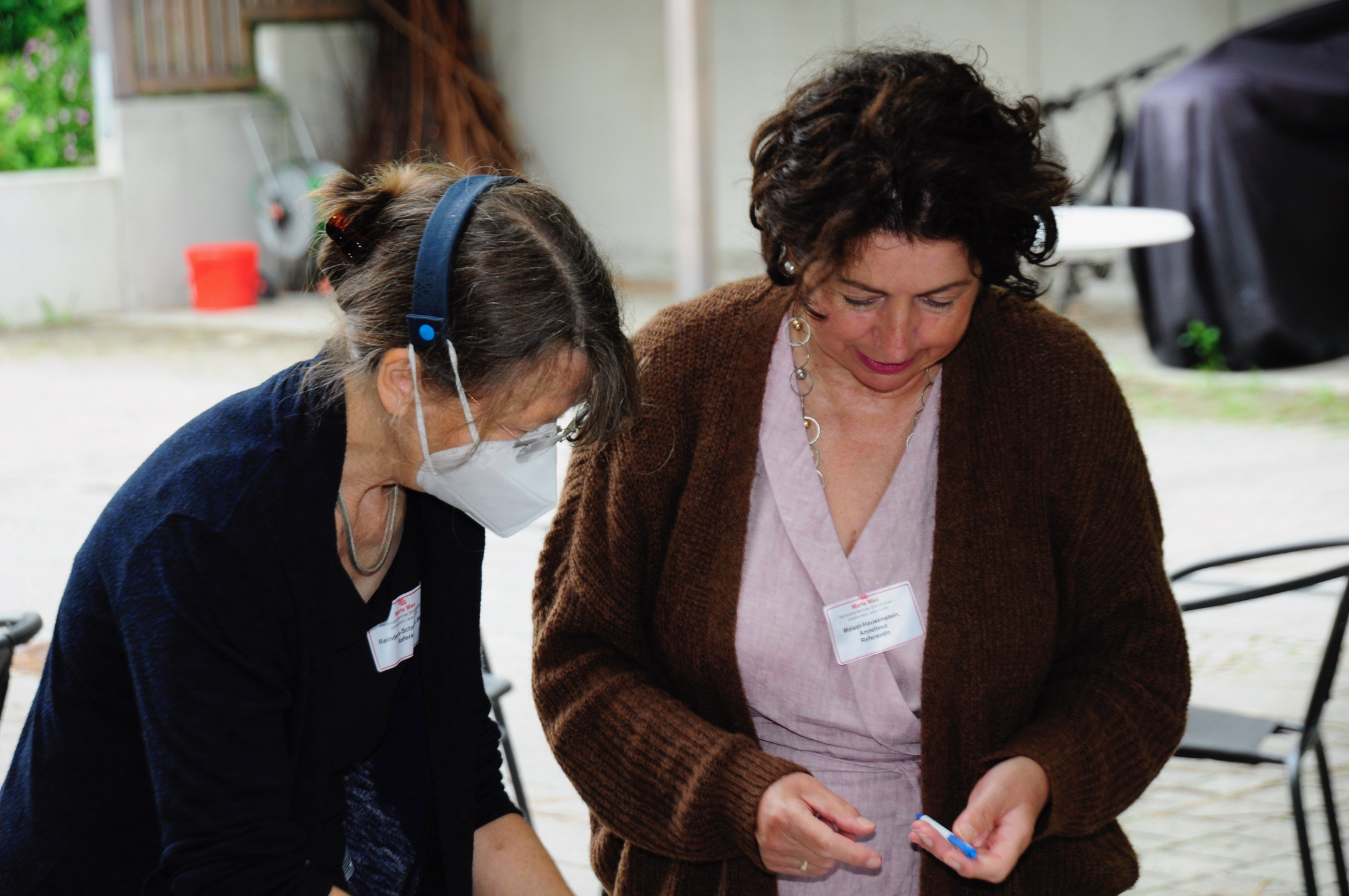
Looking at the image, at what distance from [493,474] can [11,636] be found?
70 centimetres

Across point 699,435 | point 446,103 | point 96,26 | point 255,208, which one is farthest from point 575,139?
point 699,435

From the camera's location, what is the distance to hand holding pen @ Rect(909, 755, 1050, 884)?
165 centimetres

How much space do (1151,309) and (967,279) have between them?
20.7 feet

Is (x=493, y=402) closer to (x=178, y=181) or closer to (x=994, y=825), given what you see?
(x=994, y=825)

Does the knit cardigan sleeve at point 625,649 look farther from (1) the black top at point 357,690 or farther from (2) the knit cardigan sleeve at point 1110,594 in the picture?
(2) the knit cardigan sleeve at point 1110,594

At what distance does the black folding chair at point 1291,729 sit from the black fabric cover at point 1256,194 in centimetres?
519

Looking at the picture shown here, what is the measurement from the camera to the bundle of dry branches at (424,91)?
1166 centimetres

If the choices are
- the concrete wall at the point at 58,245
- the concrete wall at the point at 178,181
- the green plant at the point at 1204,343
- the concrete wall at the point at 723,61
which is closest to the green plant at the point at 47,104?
the concrete wall at the point at 58,245

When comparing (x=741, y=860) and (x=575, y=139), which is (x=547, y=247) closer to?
(x=741, y=860)

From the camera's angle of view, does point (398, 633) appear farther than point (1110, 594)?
No

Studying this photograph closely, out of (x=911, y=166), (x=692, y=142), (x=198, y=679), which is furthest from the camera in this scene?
(x=692, y=142)

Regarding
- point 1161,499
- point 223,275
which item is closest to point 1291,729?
point 1161,499

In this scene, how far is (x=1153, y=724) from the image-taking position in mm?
1832

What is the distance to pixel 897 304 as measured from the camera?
1.79 metres
